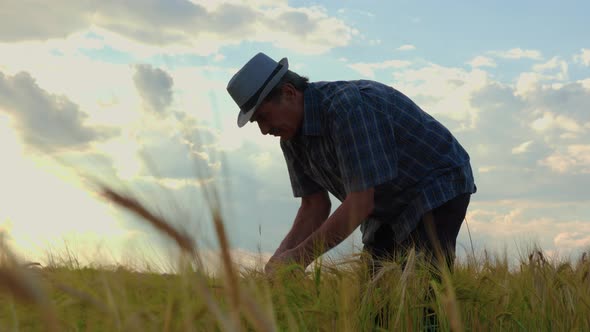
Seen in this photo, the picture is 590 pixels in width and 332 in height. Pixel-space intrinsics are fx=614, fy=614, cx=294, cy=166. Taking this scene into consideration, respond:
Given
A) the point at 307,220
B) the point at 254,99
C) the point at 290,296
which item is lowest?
the point at 290,296

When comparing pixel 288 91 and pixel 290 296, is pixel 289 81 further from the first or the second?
pixel 290 296

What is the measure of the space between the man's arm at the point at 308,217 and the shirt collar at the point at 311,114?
0.77 m

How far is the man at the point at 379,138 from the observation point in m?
3.03

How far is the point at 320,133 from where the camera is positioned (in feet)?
10.6

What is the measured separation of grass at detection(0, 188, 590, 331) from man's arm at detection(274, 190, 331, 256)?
1.07 meters

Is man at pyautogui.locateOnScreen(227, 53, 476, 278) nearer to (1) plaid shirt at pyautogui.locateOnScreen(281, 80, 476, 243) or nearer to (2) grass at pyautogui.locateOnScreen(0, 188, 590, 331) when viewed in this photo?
(1) plaid shirt at pyautogui.locateOnScreen(281, 80, 476, 243)

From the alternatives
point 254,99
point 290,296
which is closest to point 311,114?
point 254,99

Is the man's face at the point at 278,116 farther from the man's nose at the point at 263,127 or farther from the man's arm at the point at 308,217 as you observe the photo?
the man's arm at the point at 308,217

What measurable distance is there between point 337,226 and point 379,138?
0.51 meters

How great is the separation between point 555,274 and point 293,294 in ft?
3.66

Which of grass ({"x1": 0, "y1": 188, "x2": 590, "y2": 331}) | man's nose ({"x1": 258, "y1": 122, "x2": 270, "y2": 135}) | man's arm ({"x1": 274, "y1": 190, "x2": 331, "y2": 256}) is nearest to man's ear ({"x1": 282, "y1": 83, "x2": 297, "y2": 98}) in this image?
man's nose ({"x1": 258, "y1": 122, "x2": 270, "y2": 135})

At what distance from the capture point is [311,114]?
10.5 feet

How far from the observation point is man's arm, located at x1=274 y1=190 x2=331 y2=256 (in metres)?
3.81

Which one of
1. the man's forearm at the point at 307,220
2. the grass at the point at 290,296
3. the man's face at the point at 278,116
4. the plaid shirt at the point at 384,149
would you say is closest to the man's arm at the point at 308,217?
the man's forearm at the point at 307,220
